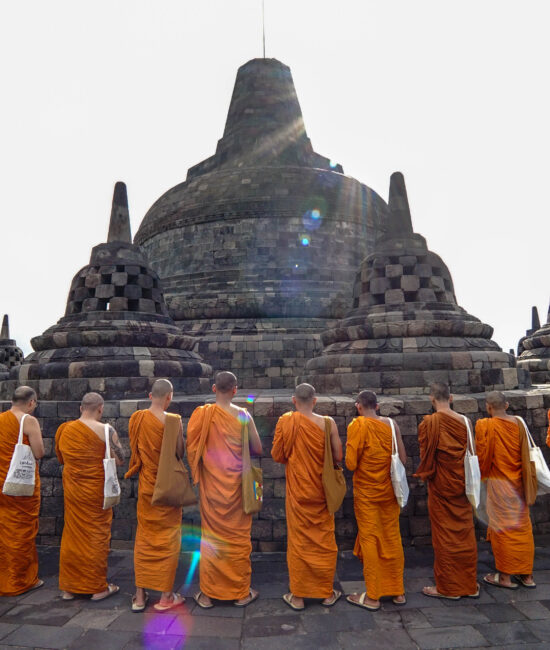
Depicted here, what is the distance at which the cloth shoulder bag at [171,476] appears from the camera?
4.11 metres


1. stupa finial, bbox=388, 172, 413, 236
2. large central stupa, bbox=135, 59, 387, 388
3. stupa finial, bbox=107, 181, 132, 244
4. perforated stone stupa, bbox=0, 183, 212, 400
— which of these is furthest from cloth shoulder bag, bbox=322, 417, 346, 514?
large central stupa, bbox=135, 59, 387, 388

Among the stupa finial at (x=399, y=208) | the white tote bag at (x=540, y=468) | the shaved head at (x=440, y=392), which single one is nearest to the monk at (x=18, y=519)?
the shaved head at (x=440, y=392)

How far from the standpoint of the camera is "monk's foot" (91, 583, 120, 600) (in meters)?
4.25

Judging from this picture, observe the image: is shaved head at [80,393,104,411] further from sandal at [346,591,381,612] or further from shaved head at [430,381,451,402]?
shaved head at [430,381,451,402]

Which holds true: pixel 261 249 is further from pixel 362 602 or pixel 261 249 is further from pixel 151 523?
pixel 362 602

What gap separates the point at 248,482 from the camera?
13.7 ft

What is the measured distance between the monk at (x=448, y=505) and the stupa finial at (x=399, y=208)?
5.46m

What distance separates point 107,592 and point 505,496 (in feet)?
13.3

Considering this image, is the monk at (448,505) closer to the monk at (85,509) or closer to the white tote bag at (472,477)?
the white tote bag at (472,477)

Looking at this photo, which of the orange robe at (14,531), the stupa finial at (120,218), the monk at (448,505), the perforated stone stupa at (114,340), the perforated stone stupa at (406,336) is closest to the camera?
the monk at (448,505)

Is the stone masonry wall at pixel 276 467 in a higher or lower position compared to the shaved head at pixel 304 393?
lower

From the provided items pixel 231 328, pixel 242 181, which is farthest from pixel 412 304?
pixel 242 181

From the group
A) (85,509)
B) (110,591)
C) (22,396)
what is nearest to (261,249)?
(22,396)

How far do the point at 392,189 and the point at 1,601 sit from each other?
30.3 ft
